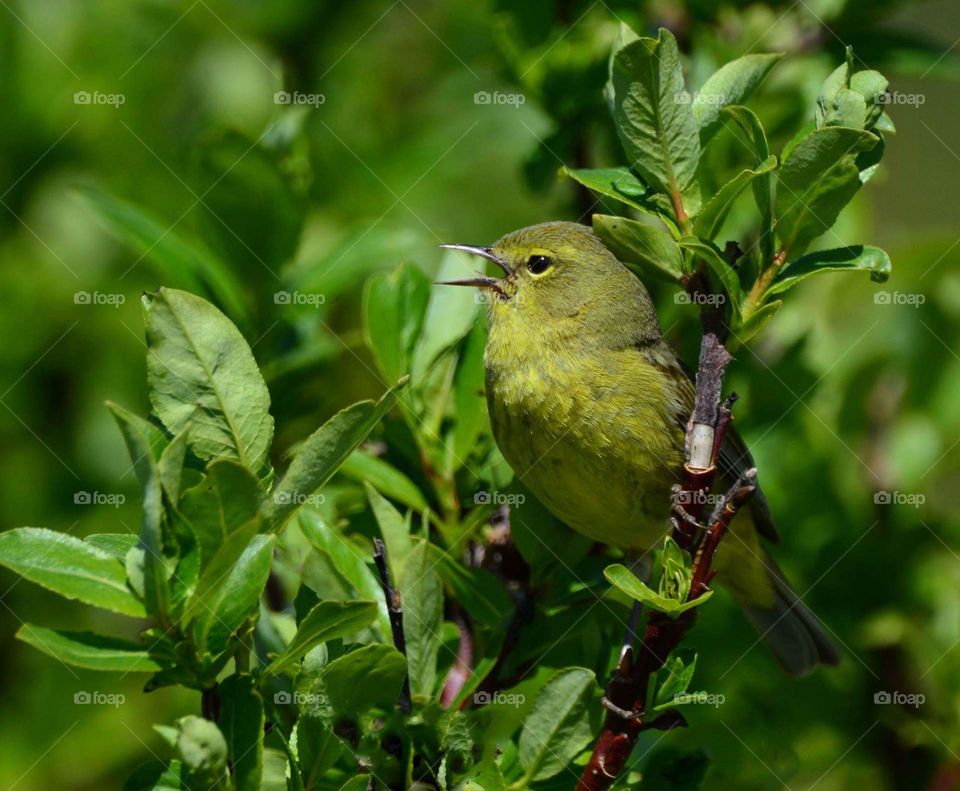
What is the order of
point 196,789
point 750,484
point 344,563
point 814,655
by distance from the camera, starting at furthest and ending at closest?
point 814,655, point 344,563, point 750,484, point 196,789

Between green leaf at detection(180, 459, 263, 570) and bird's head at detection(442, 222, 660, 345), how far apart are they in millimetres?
1756

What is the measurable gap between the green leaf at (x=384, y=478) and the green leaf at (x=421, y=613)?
48 cm

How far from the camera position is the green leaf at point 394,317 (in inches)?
118

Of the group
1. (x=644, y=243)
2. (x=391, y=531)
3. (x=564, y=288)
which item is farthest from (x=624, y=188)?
(x=564, y=288)

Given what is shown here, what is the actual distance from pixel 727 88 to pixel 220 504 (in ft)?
4.45

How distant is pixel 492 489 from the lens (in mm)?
3111

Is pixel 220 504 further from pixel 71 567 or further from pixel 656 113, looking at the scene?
pixel 656 113

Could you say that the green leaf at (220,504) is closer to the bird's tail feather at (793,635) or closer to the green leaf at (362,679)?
the green leaf at (362,679)

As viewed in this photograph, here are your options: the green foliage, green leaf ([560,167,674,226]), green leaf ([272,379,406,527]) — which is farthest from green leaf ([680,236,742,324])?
green leaf ([272,379,406,527])

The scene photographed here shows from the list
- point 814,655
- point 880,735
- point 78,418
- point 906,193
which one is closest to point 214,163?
point 78,418

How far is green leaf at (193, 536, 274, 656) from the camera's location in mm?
1858

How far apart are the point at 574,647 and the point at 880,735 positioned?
143cm

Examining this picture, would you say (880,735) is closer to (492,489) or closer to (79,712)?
(492,489)

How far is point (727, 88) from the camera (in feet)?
8.01
